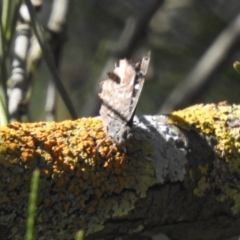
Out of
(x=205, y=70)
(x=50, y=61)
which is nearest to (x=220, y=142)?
(x=50, y=61)

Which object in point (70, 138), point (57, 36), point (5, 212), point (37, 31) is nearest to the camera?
point (5, 212)

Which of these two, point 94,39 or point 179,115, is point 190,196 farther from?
point 94,39

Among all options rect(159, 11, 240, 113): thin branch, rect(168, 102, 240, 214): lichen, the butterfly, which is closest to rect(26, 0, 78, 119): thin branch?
the butterfly

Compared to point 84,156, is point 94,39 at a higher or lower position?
higher

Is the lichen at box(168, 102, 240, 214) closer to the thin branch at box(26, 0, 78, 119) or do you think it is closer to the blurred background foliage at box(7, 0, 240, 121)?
the thin branch at box(26, 0, 78, 119)

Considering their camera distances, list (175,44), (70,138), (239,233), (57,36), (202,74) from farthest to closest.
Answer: (175,44)
(202,74)
(57,36)
(239,233)
(70,138)

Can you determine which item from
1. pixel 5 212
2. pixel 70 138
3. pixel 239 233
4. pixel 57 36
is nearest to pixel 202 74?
pixel 57 36

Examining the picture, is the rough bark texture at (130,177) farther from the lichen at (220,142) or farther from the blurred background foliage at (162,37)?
the blurred background foliage at (162,37)

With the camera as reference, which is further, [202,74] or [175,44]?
[175,44]
